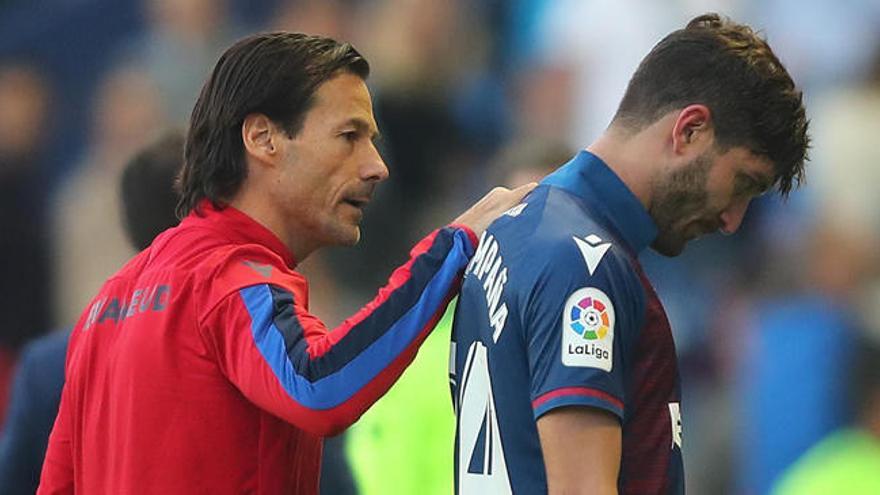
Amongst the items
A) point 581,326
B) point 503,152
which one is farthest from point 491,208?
point 503,152

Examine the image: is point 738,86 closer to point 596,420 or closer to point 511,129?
point 596,420

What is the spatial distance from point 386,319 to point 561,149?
1.82 m

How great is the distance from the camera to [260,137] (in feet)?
8.42

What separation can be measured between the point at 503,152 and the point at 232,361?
8.33ft

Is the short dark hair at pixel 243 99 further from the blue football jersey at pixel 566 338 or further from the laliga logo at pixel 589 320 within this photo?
the laliga logo at pixel 589 320

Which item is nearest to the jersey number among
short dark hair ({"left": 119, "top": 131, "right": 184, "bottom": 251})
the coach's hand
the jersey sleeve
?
the jersey sleeve

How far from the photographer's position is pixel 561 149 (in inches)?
161

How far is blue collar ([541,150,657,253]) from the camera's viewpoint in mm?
2252

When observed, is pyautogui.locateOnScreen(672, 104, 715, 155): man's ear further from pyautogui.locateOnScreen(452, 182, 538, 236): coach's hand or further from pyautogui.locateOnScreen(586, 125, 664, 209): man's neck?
pyautogui.locateOnScreen(452, 182, 538, 236): coach's hand

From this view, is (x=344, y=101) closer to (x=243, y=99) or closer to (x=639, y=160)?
(x=243, y=99)

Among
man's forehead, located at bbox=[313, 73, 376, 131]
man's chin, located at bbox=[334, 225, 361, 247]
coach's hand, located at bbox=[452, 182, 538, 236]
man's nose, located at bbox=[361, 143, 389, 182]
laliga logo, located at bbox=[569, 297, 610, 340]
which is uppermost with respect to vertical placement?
man's forehead, located at bbox=[313, 73, 376, 131]

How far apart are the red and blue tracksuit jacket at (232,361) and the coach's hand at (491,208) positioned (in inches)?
1.2

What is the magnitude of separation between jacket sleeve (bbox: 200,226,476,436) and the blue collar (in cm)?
23

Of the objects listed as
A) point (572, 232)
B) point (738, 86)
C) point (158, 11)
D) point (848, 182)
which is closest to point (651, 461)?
point (572, 232)
